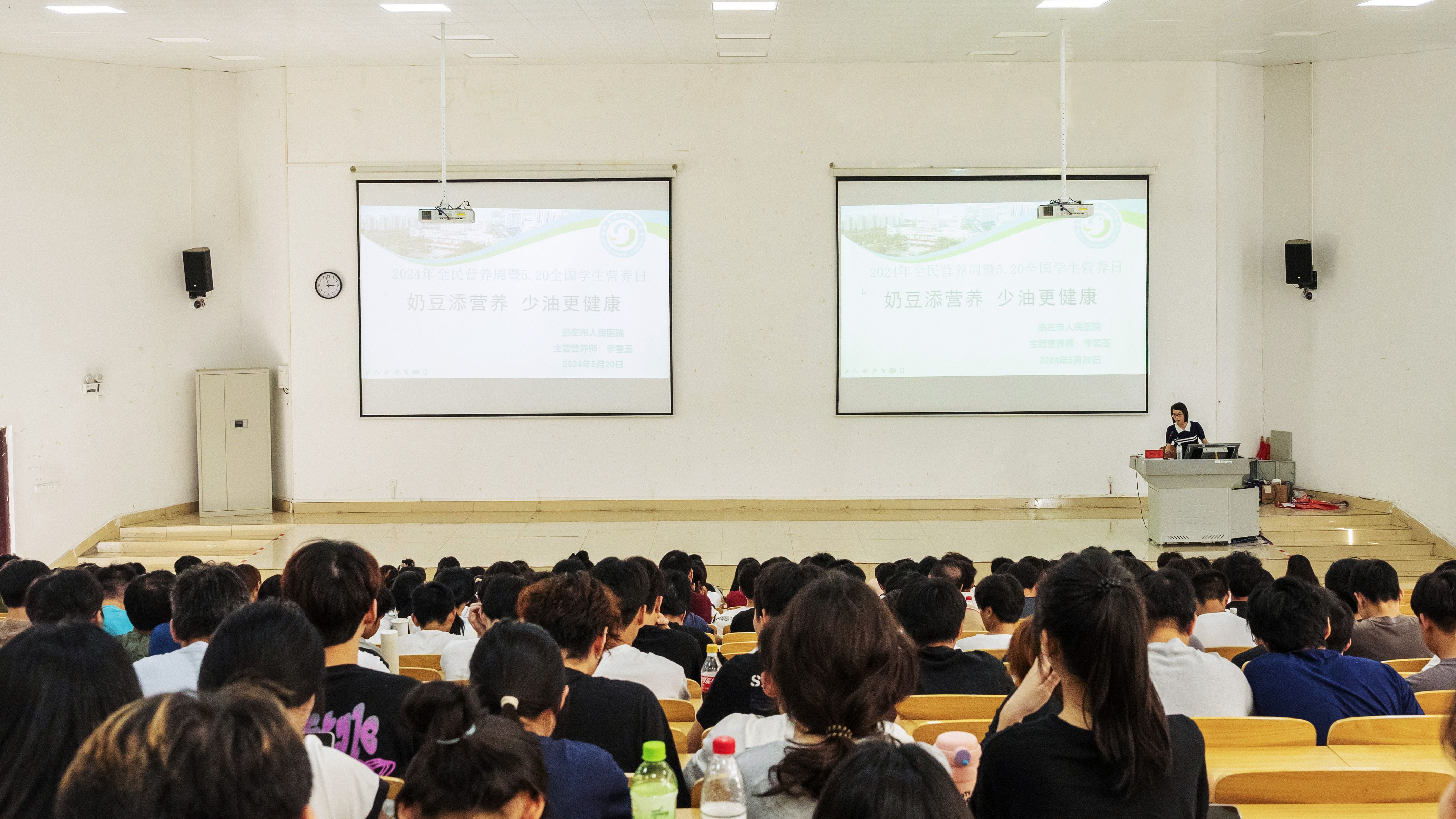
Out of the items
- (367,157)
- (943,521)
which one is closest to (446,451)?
(367,157)

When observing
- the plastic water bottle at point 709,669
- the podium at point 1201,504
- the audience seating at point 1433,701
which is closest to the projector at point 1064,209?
the podium at point 1201,504

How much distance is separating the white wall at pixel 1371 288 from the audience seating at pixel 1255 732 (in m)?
8.55

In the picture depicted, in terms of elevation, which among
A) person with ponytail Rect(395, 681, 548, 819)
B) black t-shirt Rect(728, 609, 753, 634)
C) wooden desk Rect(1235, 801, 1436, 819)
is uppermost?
person with ponytail Rect(395, 681, 548, 819)

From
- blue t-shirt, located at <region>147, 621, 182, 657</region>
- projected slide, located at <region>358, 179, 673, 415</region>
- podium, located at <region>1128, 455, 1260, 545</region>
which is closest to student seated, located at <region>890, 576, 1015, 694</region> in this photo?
blue t-shirt, located at <region>147, 621, 182, 657</region>

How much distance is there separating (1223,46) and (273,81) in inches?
370

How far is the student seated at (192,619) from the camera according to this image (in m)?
2.82

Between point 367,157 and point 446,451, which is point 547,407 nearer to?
point 446,451

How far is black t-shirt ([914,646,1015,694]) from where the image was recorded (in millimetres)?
3334

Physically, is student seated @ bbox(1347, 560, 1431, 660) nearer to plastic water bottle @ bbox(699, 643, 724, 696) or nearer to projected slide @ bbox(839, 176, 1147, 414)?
plastic water bottle @ bbox(699, 643, 724, 696)

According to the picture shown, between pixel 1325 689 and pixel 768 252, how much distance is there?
8091 mm

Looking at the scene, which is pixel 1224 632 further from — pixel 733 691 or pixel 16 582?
pixel 16 582

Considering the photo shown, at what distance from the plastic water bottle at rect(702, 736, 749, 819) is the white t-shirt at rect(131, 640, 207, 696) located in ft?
5.30

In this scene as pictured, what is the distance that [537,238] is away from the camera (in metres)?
10.7

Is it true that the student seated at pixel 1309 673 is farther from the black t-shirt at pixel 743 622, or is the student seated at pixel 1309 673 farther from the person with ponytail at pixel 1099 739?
the black t-shirt at pixel 743 622
